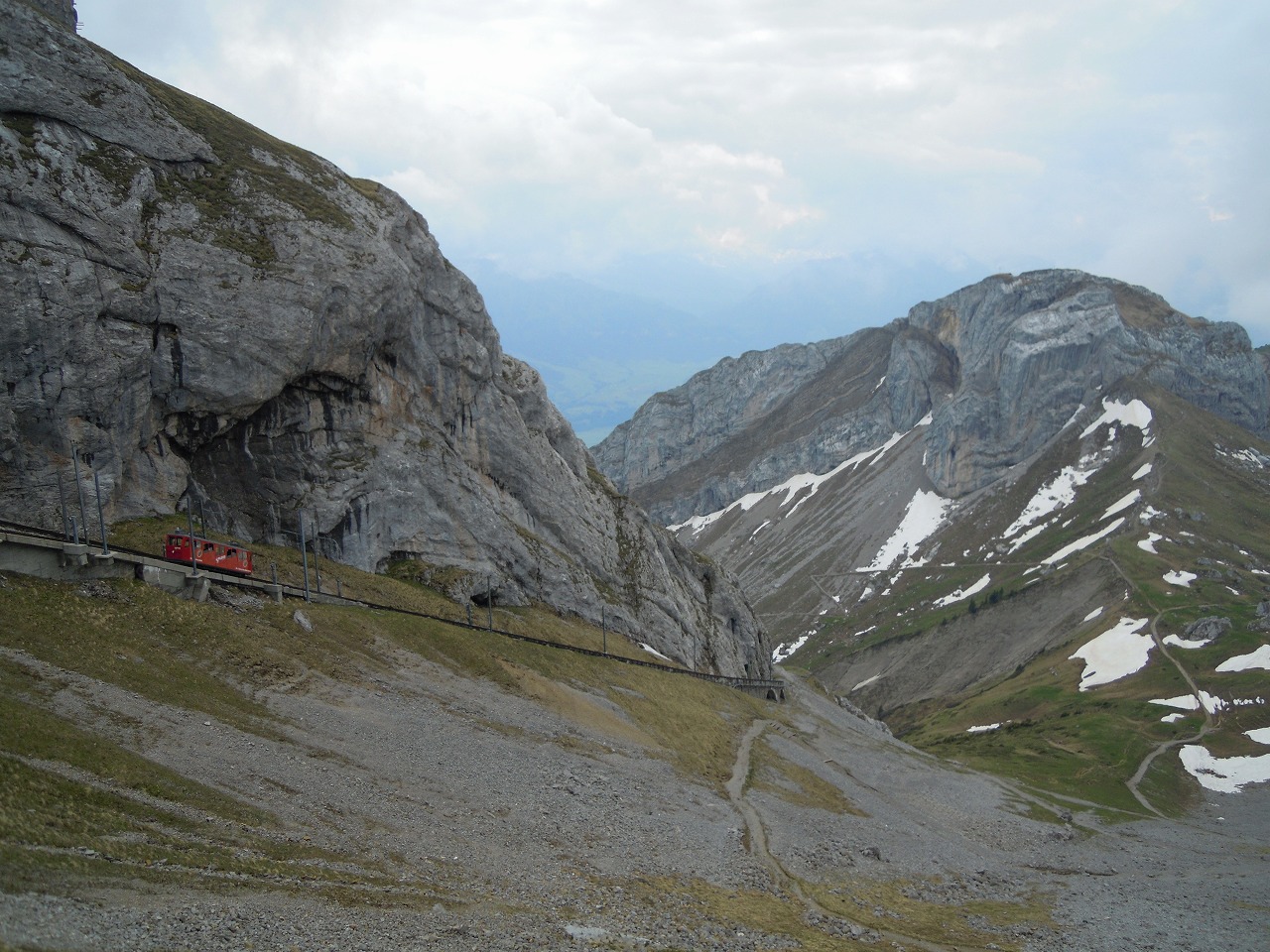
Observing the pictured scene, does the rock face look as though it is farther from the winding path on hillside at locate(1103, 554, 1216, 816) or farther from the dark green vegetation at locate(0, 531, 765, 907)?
the winding path on hillside at locate(1103, 554, 1216, 816)

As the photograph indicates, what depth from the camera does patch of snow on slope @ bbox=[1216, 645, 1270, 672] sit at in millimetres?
134250

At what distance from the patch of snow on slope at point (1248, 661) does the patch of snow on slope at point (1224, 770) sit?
2474 centimetres

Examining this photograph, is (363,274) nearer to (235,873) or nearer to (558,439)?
(558,439)

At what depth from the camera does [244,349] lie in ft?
223

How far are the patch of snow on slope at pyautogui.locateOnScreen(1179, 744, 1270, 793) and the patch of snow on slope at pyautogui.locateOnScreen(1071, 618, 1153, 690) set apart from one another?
29985 mm

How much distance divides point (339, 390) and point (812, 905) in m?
53.5

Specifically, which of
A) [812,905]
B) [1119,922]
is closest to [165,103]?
[812,905]

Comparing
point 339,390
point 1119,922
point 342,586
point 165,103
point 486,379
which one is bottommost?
point 1119,922

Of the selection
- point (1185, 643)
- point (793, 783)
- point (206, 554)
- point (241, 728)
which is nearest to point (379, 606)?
point (206, 554)

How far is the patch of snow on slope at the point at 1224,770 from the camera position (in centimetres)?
10728

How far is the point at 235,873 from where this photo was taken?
2583cm

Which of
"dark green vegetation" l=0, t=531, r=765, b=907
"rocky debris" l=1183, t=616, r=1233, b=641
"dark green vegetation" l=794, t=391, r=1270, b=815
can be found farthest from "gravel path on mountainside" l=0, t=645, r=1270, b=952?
"rocky debris" l=1183, t=616, r=1233, b=641

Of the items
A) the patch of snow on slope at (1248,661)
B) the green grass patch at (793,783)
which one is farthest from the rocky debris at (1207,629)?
the green grass patch at (793,783)

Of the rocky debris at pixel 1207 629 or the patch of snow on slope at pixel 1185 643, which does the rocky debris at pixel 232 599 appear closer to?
the patch of snow on slope at pixel 1185 643
